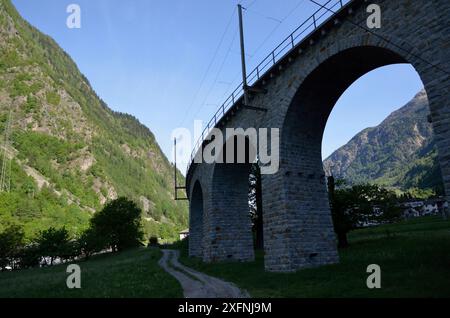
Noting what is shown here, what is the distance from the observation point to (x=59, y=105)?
180 meters

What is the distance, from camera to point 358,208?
31.5 m

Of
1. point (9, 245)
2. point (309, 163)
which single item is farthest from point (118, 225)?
point (309, 163)

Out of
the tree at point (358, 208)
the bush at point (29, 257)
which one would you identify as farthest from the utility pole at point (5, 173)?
the tree at point (358, 208)

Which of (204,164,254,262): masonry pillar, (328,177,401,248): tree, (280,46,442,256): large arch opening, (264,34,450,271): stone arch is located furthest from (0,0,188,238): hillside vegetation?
(280,46,442,256): large arch opening

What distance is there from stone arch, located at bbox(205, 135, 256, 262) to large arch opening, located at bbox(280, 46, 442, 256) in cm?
758

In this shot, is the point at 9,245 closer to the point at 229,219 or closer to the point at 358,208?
the point at 229,219

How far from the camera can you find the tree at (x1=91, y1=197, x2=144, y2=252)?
6512 cm

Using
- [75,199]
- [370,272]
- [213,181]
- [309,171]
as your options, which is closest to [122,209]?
[213,181]

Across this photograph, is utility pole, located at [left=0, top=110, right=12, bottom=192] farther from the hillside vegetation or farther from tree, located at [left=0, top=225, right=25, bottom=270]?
tree, located at [left=0, top=225, right=25, bottom=270]

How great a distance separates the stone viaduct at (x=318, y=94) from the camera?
1233 cm

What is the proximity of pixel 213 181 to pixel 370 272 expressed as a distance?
57.6ft

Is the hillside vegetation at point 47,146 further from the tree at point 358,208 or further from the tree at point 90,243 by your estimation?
the tree at point 358,208

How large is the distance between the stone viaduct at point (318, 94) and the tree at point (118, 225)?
47.9m

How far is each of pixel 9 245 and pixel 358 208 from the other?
50791mm
